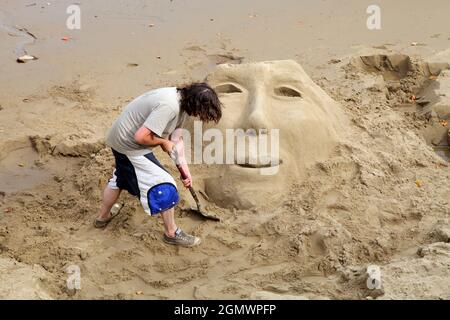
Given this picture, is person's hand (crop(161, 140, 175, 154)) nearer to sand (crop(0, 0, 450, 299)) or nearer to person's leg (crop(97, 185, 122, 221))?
person's leg (crop(97, 185, 122, 221))

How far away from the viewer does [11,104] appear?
5809 mm

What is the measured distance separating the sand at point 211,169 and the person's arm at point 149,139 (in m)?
0.70

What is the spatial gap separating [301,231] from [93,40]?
4365 mm

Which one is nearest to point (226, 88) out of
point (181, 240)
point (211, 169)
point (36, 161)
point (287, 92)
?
point (287, 92)

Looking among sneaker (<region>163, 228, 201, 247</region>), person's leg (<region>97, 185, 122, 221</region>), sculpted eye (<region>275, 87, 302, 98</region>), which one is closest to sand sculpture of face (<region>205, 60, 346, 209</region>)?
sculpted eye (<region>275, 87, 302, 98</region>)

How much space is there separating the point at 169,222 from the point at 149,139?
0.60 metres

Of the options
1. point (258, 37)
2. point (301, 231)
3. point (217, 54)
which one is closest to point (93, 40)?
point (217, 54)

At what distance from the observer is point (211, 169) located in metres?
4.29

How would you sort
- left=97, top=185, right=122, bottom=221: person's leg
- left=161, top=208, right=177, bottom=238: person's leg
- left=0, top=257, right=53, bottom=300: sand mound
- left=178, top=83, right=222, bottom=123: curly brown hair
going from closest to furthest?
1. left=0, top=257, right=53, bottom=300: sand mound
2. left=178, top=83, right=222, bottom=123: curly brown hair
3. left=161, top=208, right=177, bottom=238: person's leg
4. left=97, top=185, right=122, bottom=221: person's leg

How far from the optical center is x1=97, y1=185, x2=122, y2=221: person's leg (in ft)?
12.7

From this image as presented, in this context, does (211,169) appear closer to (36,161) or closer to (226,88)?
(226,88)

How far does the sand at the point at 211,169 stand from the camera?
3441 mm

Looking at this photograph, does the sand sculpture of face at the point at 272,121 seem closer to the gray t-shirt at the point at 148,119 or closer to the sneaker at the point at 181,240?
the sneaker at the point at 181,240

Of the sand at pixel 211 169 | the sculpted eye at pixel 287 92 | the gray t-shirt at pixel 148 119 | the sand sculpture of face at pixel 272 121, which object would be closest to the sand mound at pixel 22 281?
the sand at pixel 211 169
